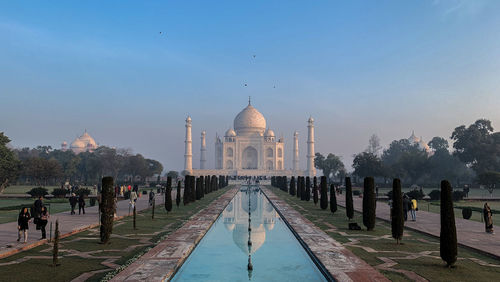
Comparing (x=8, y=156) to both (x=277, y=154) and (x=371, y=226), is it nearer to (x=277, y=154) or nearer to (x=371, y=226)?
(x=371, y=226)

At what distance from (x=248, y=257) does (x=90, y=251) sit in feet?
11.7

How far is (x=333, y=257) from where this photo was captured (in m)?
8.86

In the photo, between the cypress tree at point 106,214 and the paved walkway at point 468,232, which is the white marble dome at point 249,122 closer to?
the paved walkway at point 468,232

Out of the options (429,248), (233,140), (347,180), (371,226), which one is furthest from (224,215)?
(233,140)

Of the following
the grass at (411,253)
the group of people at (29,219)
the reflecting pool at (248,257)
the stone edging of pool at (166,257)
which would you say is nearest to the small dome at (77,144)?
the reflecting pool at (248,257)

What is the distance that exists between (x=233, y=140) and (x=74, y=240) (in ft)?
237

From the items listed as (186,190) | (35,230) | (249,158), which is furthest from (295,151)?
(35,230)

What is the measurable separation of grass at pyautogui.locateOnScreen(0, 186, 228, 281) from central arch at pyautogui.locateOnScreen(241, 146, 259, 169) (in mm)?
69623

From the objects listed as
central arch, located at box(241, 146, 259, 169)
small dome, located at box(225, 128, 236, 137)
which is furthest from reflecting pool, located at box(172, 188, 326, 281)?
central arch, located at box(241, 146, 259, 169)

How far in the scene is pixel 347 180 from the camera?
1598 cm

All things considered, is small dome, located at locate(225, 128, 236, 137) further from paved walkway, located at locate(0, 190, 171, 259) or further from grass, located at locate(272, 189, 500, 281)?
grass, located at locate(272, 189, 500, 281)

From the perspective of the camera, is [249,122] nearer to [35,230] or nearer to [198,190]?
[198,190]

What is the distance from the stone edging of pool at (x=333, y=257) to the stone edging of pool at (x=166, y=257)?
9.23 ft

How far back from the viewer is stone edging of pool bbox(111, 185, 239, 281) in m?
7.27
